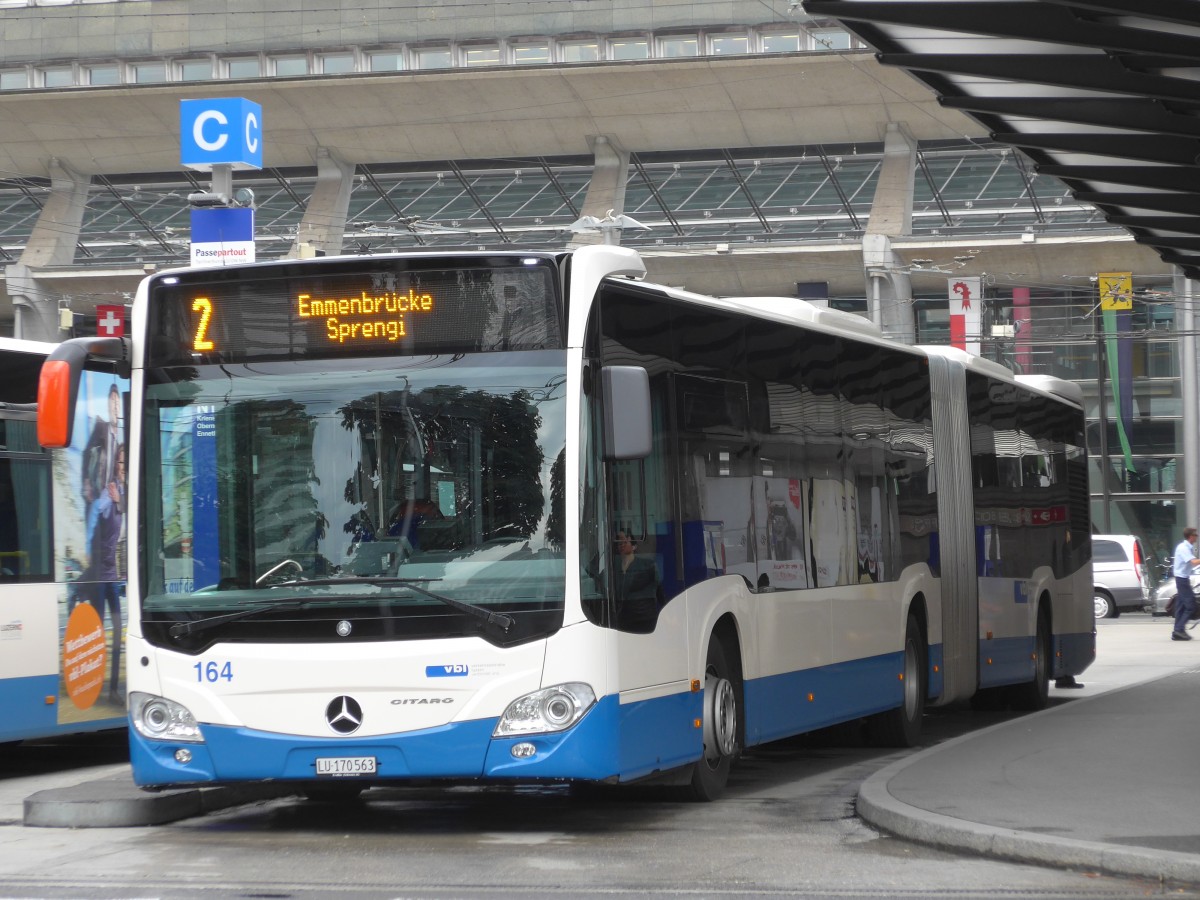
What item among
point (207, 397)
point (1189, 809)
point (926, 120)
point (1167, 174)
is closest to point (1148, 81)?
point (1167, 174)

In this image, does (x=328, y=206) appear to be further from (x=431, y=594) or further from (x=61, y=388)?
(x=431, y=594)

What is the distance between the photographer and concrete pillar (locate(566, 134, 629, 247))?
40.6 metres

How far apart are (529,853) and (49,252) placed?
36.2 m

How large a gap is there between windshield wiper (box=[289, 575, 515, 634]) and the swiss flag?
85.5 ft

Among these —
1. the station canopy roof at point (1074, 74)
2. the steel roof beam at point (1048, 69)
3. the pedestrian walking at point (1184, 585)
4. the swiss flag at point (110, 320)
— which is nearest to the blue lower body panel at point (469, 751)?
the station canopy roof at point (1074, 74)

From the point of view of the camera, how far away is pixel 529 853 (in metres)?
8.65

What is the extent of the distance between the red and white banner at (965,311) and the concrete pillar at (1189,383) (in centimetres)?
412

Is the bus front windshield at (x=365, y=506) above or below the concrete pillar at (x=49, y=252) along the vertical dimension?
below

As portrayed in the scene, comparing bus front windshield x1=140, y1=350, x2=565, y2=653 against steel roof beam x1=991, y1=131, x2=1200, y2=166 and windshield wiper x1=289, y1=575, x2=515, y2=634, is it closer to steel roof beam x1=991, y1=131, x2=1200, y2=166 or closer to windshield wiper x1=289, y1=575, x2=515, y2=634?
windshield wiper x1=289, y1=575, x2=515, y2=634

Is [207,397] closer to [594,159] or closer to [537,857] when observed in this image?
[537,857]

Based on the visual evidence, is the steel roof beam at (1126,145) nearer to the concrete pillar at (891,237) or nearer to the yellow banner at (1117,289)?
the concrete pillar at (891,237)

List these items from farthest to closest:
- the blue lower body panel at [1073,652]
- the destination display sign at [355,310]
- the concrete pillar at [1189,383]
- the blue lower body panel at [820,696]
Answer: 1. the concrete pillar at [1189,383]
2. the blue lower body panel at [1073,652]
3. the blue lower body panel at [820,696]
4. the destination display sign at [355,310]

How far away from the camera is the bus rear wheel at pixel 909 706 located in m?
14.0

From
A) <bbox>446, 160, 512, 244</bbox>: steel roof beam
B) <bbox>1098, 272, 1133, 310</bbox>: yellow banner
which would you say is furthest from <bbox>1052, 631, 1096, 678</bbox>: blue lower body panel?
<bbox>446, 160, 512, 244</bbox>: steel roof beam
